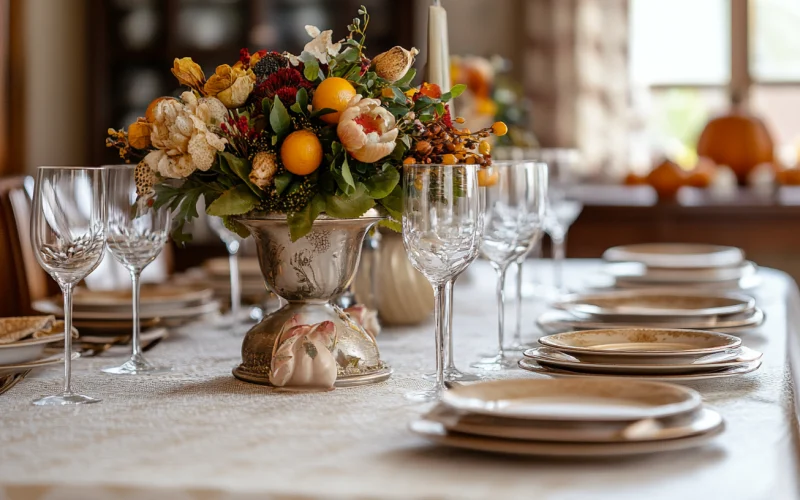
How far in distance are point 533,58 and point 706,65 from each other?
86cm

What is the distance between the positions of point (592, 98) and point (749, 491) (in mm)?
4126

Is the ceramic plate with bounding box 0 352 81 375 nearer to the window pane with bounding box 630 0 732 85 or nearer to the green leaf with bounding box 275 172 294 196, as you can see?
the green leaf with bounding box 275 172 294 196

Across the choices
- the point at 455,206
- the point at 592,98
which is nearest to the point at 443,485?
the point at 455,206

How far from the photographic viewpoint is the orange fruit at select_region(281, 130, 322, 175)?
1047 millimetres

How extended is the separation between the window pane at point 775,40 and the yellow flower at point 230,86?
4165mm

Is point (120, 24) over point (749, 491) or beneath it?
over

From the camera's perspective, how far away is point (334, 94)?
106 centimetres

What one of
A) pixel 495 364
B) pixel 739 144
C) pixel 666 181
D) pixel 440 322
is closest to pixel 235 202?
pixel 440 322

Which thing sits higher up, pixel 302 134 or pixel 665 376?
pixel 302 134

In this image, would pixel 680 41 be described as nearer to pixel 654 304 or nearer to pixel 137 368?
pixel 654 304

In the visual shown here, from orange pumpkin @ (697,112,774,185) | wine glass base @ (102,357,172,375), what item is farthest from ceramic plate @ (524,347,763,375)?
orange pumpkin @ (697,112,774,185)

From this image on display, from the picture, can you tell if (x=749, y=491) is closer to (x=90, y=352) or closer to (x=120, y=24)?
(x=90, y=352)

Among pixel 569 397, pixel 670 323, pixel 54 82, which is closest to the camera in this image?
pixel 569 397

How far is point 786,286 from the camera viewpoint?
1.99 meters
